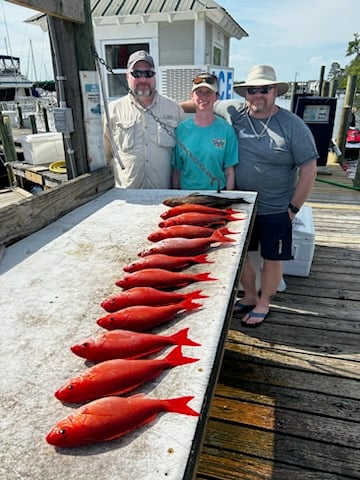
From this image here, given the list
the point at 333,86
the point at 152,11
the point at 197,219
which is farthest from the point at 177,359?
the point at 333,86

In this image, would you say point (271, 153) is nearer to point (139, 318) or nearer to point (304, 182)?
point (304, 182)

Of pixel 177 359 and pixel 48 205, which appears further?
pixel 48 205

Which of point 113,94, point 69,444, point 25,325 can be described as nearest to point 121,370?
point 69,444

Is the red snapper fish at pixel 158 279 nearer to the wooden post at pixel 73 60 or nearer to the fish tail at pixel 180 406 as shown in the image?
the fish tail at pixel 180 406

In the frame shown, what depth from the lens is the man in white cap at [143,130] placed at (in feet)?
11.4

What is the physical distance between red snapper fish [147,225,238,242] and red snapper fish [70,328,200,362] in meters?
0.94

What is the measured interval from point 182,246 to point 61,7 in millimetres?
2039

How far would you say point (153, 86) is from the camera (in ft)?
11.6

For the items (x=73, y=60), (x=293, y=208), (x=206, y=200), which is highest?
(x=73, y=60)

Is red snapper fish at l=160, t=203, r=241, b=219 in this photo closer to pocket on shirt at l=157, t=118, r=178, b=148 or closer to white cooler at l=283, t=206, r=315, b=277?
pocket on shirt at l=157, t=118, r=178, b=148

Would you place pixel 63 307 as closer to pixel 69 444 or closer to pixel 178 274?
pixel 178 274

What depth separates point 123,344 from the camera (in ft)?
4.68

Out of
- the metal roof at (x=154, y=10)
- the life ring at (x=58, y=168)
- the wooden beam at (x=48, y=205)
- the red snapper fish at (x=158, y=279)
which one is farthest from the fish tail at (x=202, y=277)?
the metal roof at (x=154, y=10)

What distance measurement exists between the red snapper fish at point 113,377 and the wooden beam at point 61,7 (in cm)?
227
